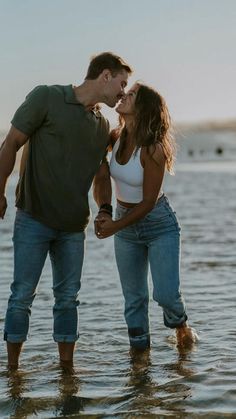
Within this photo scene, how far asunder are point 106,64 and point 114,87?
0.57 ft

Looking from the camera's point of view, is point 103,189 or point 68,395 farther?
point 103,189

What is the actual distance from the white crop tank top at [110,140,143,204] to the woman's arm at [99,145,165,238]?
2.4 inches

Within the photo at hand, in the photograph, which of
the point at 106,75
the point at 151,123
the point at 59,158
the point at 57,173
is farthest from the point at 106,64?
the point at 57,173

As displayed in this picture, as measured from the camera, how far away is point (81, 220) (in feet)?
20.7

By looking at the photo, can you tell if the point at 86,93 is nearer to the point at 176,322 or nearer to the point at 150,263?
the point at 150,263

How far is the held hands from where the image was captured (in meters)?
6.35

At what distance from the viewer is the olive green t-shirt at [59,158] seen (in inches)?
239

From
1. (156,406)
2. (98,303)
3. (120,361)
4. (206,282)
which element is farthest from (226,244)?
(156,406)

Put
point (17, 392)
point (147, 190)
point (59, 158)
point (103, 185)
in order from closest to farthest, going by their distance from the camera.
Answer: point (17, 392), point (59, 158), point (147, 190), point (103, 185)

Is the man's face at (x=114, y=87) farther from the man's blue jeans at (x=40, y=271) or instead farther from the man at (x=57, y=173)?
the man's blue jeans at (x=40, y=271)

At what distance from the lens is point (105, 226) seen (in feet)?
20.9

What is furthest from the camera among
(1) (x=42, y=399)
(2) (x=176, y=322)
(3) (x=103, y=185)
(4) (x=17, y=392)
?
(2) (x=176, y=322)

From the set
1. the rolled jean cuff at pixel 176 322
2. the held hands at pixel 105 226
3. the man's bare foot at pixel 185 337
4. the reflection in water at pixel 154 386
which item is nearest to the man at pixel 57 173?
the held hands at pixel 105 226

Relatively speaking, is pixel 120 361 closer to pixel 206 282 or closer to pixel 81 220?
pixel 81 220
